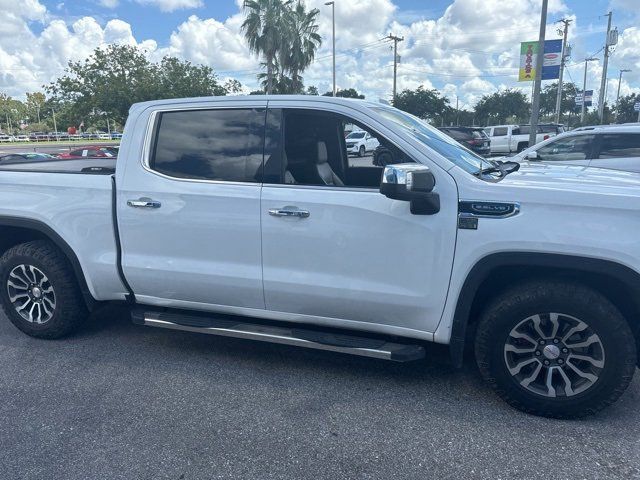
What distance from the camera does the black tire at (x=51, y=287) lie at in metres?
4.17

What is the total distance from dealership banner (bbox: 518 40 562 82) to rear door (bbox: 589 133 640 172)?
1120cm

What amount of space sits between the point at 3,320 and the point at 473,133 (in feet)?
68.1

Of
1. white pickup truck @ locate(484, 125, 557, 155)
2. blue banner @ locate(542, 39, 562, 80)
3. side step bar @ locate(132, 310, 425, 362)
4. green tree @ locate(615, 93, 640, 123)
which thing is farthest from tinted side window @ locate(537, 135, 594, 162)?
green tree @ locate(615, 93, 640, 123)

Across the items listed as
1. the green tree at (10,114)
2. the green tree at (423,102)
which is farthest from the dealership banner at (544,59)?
the green tree at (10,114)

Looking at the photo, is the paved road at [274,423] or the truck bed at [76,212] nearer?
the paved road at [274,423]

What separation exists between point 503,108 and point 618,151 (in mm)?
63379

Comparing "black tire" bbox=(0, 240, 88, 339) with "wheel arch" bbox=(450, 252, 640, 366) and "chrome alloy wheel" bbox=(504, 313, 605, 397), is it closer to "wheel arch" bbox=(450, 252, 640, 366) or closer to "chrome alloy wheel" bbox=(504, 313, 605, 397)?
"wheel arch" bbox=(450, 252, 640, 366)

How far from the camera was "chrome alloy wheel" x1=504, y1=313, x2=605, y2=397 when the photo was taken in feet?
9.66

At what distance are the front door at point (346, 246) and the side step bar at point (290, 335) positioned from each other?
0.11 metres

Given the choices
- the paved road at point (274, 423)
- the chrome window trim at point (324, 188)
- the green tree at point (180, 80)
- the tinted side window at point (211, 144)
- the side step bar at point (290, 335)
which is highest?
the green tree at point (180, 80)

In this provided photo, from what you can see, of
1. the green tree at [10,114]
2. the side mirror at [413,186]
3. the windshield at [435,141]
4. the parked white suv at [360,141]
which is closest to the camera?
the side mirror at [413,186]

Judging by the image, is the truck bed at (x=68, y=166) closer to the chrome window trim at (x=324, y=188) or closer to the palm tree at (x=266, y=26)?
the chrome window trim at (x=324, y=188)

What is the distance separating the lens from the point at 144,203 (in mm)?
3699

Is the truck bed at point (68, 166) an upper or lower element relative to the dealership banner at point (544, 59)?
lower
